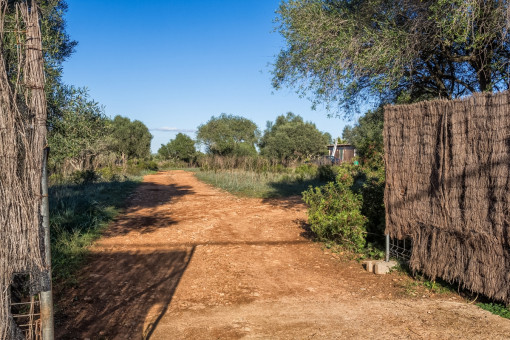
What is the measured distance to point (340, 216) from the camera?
635cm

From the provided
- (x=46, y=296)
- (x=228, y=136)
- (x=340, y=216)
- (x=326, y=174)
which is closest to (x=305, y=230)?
(x=340, y=216)

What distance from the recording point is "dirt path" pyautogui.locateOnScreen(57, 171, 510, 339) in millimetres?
3629

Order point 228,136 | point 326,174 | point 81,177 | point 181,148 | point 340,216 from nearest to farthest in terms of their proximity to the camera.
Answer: point 340,216 < point 81,177 < point 326,174 < point 228,136 < point 181,148

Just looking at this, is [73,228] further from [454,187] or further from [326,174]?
[326,174]

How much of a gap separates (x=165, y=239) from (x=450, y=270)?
5.41 metres

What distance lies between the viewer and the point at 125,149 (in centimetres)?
3569

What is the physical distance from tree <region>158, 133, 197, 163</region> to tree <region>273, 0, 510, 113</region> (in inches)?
1621

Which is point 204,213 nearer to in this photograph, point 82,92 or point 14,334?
point 82,92

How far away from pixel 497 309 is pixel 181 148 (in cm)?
4745

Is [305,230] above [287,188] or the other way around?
the other way around

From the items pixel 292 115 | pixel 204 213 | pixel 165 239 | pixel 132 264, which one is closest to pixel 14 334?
pixel 132 264

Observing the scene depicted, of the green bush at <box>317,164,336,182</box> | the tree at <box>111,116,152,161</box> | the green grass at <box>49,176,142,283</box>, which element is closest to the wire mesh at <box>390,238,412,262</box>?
the green grass at <box>49,176,142,283</box>

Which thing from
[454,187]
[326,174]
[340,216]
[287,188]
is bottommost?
[287,188]

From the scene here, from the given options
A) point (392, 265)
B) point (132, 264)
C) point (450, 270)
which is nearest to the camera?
point (450, 270)
